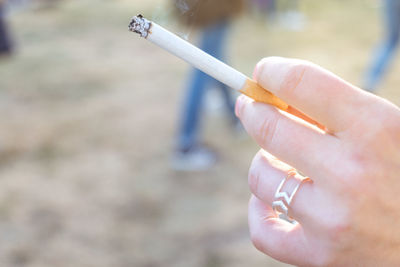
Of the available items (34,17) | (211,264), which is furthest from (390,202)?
(34,17)

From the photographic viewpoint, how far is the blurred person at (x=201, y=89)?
98.7 inches

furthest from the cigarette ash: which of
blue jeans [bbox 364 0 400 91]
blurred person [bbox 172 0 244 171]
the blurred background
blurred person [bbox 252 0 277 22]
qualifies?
blurred person [bbox 252 0 277 22]

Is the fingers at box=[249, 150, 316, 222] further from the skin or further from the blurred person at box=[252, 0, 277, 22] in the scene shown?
the blurred person at box=[252, 0, 277, 22]

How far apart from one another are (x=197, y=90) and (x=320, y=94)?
2.06 metres

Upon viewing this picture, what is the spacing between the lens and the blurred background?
2025 millimetres

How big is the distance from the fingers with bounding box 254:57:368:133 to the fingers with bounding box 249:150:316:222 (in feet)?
0.33

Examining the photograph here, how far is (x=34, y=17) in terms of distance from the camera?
5.93 metres

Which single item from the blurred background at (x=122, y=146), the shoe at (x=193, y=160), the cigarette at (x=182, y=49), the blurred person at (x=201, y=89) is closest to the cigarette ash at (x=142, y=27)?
the cigarette at (x=182, y=49)

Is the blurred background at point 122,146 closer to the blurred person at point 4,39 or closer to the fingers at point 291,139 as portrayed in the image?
the blurred person at point 4,39

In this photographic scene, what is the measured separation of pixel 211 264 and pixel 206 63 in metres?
1.51

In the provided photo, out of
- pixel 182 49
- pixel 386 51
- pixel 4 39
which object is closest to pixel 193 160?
pixel 386 51

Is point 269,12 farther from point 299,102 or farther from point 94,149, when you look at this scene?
point 299,102

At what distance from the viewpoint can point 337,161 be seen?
54 cm

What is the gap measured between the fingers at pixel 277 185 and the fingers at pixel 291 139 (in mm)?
32
